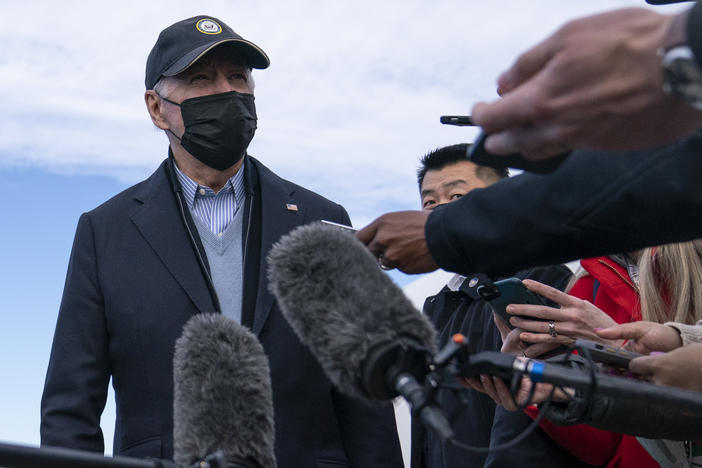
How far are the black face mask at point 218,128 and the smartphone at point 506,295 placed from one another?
1661 millimetres

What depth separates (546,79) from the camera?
1.57 meters

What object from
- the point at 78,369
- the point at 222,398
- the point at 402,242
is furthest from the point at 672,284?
the point at 78,369

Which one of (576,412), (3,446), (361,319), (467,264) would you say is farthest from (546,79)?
(576,412)

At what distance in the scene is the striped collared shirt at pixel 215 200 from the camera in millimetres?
4426

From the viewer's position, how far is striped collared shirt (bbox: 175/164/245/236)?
4.43 m

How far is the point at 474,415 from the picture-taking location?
4391mm

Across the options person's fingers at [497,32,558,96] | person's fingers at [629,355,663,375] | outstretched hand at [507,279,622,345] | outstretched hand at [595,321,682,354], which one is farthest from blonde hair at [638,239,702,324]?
person's fingers at [497,32,558,96]

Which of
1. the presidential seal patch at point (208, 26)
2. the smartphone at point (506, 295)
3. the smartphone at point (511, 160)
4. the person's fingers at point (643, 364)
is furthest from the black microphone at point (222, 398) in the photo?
the presidential seal patch at point (208, 26)

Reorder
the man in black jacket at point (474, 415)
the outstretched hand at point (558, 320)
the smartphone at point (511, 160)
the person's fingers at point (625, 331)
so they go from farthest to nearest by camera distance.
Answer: the man in black jacket at point (474, 415), the outstretched hand at point (558, 320), the person's fingers at point (625, 331), the smartphone at point (511, 160)

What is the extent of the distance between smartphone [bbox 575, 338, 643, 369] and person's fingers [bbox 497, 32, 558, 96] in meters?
1.11

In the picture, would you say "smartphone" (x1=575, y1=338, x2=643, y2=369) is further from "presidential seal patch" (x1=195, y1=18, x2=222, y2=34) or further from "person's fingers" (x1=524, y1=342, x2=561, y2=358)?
"presidential seal patch" (x1=195, y1=18, x2=222, y2=34)

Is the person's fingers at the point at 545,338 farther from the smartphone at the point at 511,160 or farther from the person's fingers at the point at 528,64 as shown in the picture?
the person's fingers at the point at 528,64

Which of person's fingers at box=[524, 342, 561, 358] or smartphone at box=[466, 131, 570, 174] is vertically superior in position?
smartphone at box=[466, 131, 570, 174]

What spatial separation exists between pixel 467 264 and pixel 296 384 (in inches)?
63.0
